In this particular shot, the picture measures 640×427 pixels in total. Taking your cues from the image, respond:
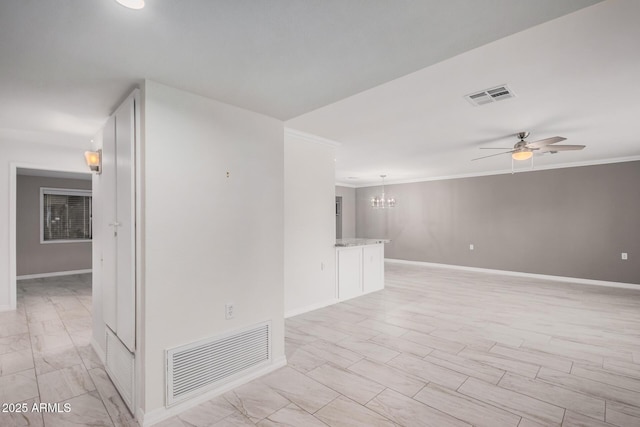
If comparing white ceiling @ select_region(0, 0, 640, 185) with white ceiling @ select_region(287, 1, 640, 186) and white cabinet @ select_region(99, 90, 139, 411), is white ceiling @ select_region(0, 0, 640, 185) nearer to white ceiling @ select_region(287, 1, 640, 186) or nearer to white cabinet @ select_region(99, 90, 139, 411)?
white ceiling @ select_region(287, 1, 640, 186)

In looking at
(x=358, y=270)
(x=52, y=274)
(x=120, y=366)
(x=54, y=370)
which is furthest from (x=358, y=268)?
(x=52, y=274)

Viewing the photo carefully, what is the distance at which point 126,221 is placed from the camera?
7.28 feet

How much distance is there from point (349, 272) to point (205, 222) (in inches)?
131

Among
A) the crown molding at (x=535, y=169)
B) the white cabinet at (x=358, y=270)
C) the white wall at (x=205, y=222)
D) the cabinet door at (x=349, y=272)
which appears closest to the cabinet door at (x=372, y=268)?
the white cabinet at (x=358, y=270)

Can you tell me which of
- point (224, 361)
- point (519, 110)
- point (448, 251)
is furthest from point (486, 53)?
point (448, 251)

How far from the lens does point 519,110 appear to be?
3324 mm

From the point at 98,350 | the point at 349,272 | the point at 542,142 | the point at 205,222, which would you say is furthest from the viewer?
the point at 349,272

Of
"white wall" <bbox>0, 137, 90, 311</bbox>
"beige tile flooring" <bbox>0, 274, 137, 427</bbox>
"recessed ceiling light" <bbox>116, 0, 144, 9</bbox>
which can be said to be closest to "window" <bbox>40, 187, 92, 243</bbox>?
"beige tile flooring" <bbox>0, 274, 137, 427</bbox>

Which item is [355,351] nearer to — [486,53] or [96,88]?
[486,53]

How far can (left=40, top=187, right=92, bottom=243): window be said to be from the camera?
693cm

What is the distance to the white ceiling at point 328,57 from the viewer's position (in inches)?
54.7

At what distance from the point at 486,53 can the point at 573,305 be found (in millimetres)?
4703

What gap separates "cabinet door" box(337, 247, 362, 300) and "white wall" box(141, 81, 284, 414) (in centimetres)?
228

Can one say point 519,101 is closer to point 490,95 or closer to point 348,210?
point 490,95
